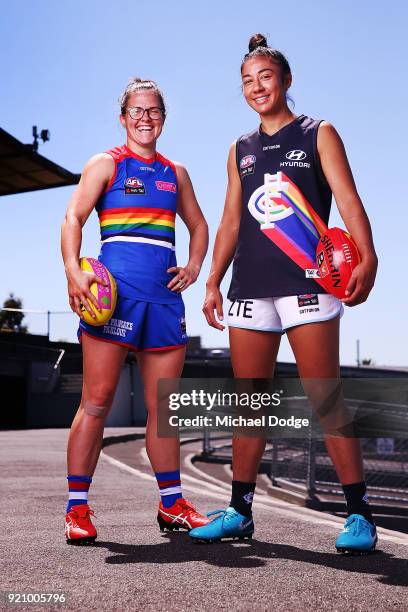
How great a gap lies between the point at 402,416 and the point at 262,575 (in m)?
7.70

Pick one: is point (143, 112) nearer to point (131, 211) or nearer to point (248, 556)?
point (131, 211)

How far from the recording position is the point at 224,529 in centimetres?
400

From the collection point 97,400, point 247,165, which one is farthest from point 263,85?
point 97,400

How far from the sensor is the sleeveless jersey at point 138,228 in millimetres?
4066

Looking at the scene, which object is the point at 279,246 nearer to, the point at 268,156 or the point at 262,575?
the point at 268,156

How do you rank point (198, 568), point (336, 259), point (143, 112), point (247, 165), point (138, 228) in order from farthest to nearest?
point (143, 112), point (138, 228), point (247, 165), point (336, 259), point (198, 568)

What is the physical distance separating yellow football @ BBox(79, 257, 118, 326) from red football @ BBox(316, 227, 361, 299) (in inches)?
38.0

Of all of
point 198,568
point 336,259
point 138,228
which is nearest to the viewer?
point 198,568

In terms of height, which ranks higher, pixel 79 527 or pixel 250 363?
pixel 250 363

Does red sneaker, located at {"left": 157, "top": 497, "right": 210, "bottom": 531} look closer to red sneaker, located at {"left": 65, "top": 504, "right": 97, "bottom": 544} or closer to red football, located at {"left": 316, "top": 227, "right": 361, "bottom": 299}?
red sneaker, located at {"left": 65, "top": 504, "right": 97, "bottom": 544}

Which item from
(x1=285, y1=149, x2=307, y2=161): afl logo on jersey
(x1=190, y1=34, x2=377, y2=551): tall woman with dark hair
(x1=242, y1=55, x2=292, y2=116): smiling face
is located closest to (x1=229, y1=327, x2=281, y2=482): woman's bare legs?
(x1=190, y1=34, x2=377, y2=551): tall woman with dark hair

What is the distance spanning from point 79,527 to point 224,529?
70cm

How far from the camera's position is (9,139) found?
1873 cm

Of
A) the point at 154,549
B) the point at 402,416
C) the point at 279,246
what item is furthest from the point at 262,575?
the point at 402,416
